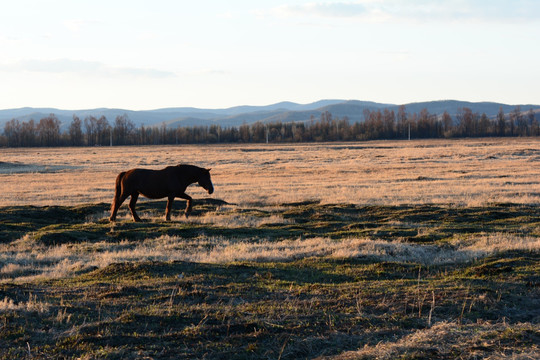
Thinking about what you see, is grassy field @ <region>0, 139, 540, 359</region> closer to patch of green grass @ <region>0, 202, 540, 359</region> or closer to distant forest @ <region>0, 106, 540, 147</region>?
patch of green grass @ <region>0, 202, 540, 359</region>

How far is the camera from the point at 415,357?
7.00 meters

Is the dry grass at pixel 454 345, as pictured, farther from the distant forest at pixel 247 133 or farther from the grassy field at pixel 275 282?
the distant forest at pixel 247 133

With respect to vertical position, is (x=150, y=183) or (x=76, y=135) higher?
(x=76, y=135)

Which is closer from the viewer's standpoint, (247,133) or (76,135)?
(76,135)

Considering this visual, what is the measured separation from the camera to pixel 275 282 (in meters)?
11.6

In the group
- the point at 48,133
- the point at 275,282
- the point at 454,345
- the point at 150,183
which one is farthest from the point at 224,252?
the point at 48,133

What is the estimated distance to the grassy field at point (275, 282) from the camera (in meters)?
7.55

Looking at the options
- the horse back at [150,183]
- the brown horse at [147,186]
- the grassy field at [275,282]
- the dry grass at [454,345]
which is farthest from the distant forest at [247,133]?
the dry grass at [454,345]

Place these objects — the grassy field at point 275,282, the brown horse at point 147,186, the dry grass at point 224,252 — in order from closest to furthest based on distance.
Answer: the grassy field at point 275,282 < the dry grass at point 224,252 < the brown horse at point 147,186

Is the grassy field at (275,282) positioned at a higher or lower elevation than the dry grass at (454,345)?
lower

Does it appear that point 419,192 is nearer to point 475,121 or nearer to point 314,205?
point 314,205

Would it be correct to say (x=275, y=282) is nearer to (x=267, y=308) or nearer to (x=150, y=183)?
(x=267, y=308)

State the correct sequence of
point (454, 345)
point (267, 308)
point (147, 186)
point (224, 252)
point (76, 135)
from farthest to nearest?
1. point (76, 135)
2. point (147, 186)
3. point (224, 252)
4. point (267, 308)
5. point (454, 345)

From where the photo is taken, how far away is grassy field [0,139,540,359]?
24.8 ft
